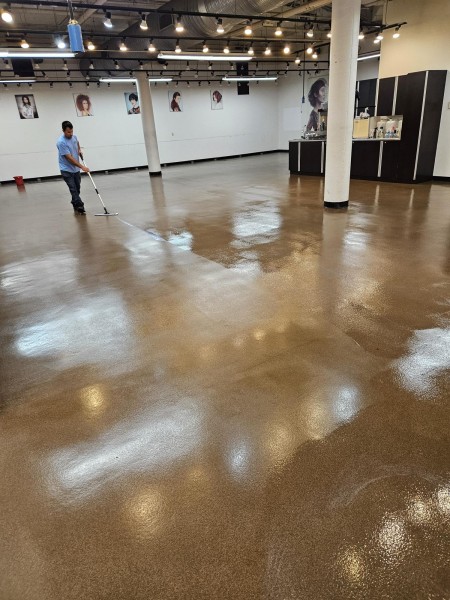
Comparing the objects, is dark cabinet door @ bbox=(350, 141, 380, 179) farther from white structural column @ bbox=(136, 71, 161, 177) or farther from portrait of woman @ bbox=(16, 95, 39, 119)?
portrait of woman @ bbox=(16, 95, 39, 119)

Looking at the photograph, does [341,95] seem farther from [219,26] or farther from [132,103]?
[132,103]

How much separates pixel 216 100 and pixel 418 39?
1044 centimetres

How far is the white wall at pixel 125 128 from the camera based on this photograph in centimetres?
1420

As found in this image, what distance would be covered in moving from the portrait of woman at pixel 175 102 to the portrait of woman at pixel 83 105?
339cm

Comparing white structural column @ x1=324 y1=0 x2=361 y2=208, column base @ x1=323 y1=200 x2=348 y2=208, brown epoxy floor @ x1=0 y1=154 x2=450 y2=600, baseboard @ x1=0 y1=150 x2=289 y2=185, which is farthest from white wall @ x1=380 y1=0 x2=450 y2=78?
baseboard @ x1=0 y1=150 x2=289 y2=185

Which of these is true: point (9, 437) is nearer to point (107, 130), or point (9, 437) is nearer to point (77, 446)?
point (77, 446)

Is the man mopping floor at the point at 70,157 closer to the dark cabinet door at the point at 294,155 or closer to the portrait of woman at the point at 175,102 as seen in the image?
the dark cabinet door at the point at 294,155

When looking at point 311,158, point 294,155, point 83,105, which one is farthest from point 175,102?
point 311,158

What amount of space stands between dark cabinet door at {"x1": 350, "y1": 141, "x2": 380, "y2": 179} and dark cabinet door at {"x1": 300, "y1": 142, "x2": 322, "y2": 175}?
119cm

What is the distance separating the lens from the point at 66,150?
731 cm

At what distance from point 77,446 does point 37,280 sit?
3.04 m

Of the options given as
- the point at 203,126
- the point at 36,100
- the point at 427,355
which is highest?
the point at 36,100

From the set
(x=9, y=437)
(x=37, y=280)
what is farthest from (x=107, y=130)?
(x=9, y=437)

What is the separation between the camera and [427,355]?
8.76ft
